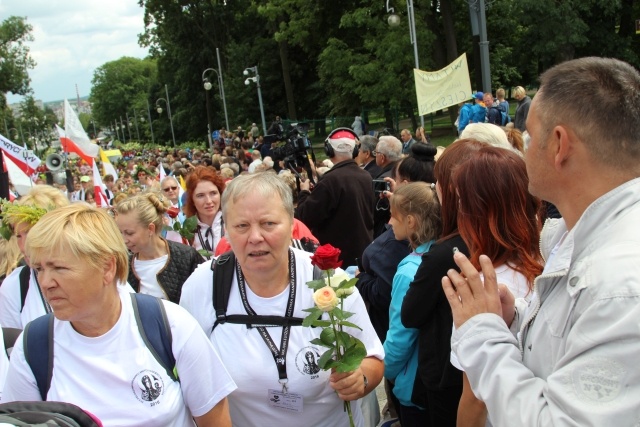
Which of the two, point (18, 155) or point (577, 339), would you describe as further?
point (18, 155)

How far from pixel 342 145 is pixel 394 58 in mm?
19164

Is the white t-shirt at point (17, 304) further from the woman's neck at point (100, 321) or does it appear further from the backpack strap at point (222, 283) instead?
the backpack strap at point (222, 283)

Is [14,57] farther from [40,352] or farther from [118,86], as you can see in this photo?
[40,352]

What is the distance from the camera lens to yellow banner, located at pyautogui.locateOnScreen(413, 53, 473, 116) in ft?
31.2

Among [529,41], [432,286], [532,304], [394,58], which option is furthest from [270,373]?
[529,41]

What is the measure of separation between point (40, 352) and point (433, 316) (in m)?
1.56

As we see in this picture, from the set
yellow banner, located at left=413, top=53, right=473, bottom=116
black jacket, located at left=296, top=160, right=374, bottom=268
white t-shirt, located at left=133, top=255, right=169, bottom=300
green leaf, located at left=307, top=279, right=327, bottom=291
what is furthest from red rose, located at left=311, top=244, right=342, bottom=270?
yellow banner, located at left=413, top=53, right=473, bottom=116

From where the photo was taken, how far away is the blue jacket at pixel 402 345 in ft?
9.28

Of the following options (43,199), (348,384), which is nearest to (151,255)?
(43,199)

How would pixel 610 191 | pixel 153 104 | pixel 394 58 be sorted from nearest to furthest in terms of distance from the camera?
pixel 610 191, pixel 394 58, pixel 153 104

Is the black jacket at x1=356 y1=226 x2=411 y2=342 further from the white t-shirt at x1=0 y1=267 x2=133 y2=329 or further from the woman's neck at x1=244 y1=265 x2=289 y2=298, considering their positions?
the white t-shirt at x1=0 y1=267 x2=133 y2=329

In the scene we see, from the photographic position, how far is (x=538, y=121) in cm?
148

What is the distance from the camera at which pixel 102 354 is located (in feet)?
7.11

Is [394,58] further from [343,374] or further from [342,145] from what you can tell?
[343,374]
